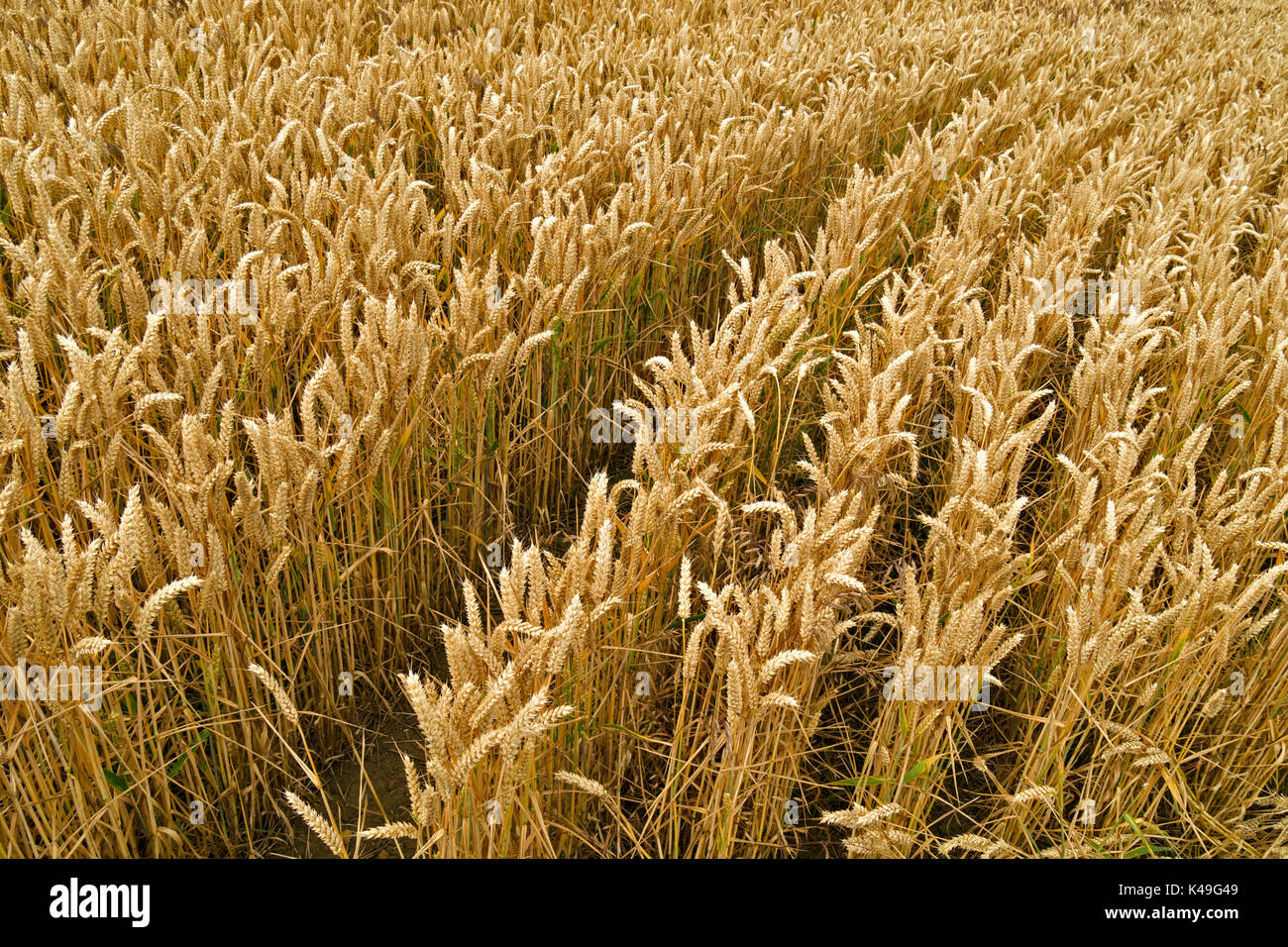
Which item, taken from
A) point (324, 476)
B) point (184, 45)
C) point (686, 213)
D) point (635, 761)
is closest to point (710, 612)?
point (635, 761)

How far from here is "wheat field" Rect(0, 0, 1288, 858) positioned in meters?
1.24

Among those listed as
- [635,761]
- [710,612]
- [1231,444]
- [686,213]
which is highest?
[686,213]

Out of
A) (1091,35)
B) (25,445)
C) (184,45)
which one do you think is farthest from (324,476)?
(1091,35)

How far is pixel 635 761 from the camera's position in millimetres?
1615

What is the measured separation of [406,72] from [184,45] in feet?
2.92

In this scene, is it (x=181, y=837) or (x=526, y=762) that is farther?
(x=181, y=837)

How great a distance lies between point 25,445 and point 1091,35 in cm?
696

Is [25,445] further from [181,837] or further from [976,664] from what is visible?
[976,664]

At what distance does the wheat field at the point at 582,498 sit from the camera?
124cm

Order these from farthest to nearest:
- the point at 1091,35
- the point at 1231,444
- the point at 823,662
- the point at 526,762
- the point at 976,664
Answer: the point at 1091,35 < the point at 1231,444 < the point at 823,662 < the point at 976,664 < the point at 526,762

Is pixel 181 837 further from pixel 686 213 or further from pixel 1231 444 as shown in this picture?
pixel 1231 444

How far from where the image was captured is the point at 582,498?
91.7 inches

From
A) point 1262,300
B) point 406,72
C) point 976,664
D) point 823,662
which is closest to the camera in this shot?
point 976,664

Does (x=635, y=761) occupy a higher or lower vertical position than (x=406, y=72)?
lower
